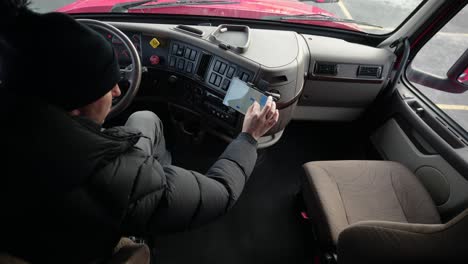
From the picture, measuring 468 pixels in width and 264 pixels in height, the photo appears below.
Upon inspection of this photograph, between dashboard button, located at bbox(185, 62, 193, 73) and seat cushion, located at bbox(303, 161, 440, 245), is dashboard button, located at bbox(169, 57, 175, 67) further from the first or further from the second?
seat cushion, located at bbox(303, 161, 440, 245)

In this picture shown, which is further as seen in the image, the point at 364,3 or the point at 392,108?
the point at 364,3

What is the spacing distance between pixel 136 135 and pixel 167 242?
1152 mm

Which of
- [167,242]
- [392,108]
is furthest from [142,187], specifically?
[392,108]

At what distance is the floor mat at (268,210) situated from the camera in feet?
5.78

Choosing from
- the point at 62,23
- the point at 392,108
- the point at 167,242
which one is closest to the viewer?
the point at 62,23

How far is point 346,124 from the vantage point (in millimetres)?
2404

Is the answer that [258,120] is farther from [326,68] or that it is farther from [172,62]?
[326,68]

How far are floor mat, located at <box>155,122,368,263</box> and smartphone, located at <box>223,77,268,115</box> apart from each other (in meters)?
0.67

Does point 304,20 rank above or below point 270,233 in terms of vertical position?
above

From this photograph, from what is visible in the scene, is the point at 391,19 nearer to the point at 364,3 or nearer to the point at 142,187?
the point at 364,3

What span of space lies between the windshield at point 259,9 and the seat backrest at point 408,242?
4.37 ft

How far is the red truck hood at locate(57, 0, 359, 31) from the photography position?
181 cm

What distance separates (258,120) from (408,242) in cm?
66

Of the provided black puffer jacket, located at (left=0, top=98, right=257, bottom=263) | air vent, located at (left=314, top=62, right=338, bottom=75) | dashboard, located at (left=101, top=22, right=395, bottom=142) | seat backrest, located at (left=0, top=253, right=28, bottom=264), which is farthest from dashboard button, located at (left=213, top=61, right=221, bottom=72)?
seat backrest, located at (left=0, top=253, right=28, bottom=264)
